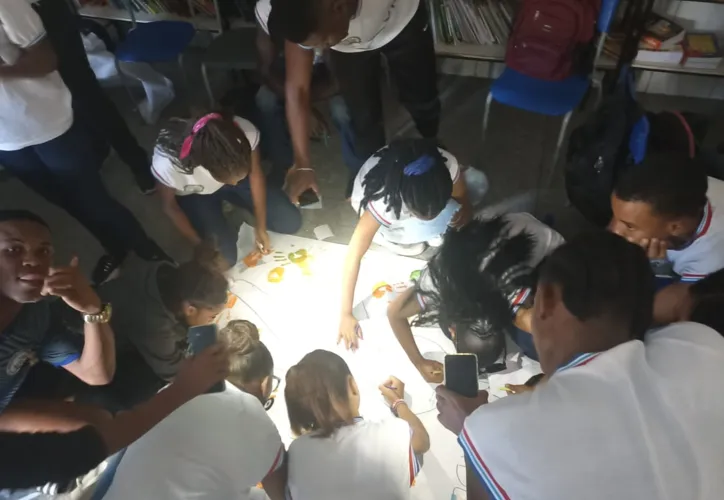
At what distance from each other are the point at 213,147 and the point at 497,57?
117 centimetres

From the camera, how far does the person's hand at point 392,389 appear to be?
1.50m

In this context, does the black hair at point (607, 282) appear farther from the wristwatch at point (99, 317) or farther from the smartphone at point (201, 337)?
the wristwatch at point (99, 317)

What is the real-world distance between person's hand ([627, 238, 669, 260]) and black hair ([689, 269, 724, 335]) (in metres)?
0.16

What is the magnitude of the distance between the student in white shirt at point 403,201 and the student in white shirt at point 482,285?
13 centimetres

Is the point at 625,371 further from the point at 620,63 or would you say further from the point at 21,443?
the point at 620,63

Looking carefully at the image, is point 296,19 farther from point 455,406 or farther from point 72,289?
point 455,406

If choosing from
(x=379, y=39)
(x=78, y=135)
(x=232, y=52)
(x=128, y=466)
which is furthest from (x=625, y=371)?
(x=232, y=52)

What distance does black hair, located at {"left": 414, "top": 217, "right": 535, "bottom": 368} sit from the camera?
1.35m

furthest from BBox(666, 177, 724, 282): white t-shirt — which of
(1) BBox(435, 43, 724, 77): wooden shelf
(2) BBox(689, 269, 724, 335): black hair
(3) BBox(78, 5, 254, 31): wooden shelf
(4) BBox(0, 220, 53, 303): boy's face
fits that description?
(3) BBox(78, 5, 254, 31): wooden shelf

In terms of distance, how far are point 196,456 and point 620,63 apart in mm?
1853

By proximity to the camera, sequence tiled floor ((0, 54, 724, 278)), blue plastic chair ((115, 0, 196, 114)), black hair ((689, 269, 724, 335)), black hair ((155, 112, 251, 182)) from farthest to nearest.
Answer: blue plastic chair ((115, 0, 196, 114)) → tiled floor ((0, 54, 724, 278)) → black hair ((155, 112, 251, 182)) → black hair ((689, 269, 724, 335))

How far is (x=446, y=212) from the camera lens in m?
1.64

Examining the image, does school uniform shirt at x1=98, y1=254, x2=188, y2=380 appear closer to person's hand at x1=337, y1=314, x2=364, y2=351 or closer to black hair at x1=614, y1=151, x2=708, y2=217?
person's hand at x1=337, y1=314, x2=364, y2=351

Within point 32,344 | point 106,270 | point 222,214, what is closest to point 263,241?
point 222,214
